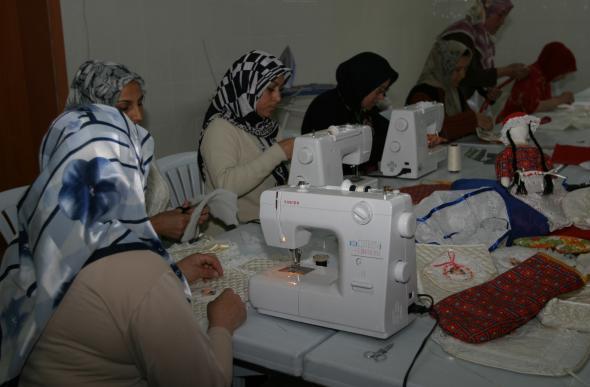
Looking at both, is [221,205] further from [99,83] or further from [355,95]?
[355,95]

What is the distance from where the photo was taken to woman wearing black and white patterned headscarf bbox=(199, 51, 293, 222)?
2.73 metres

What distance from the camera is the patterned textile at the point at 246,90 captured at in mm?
2848

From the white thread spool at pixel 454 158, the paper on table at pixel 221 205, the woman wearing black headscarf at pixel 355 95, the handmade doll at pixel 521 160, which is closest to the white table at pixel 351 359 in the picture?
the paper on table at pixel 221 205

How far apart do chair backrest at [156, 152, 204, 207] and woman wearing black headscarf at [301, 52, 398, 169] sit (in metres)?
0.63

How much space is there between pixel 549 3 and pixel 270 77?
4219mm

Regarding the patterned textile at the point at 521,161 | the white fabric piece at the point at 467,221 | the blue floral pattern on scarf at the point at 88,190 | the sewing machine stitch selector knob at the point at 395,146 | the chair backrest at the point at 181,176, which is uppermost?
the blue floral pattern on scarf at the point at 88,190

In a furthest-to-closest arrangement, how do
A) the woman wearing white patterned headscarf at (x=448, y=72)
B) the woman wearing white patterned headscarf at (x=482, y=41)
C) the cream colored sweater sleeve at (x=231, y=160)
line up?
the woman wearing white patterned headscarf at (x=482, y=41) → the woman wearing white patterned headscarf at (x=448, y=72) → the cream colored sweater sleeve at (x=231, y=160)

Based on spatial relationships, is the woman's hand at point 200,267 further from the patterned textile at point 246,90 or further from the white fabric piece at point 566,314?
the patterned textile at point 246,90

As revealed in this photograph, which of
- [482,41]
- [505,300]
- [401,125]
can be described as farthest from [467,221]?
[482,41]

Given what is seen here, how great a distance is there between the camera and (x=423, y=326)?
1.56 meters

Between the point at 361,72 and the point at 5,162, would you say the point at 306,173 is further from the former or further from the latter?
the point at 5,162

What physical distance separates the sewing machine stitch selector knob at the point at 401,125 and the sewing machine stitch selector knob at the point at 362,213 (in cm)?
140

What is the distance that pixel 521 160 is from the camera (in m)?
2.33

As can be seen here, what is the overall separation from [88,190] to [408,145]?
5.98 feet
